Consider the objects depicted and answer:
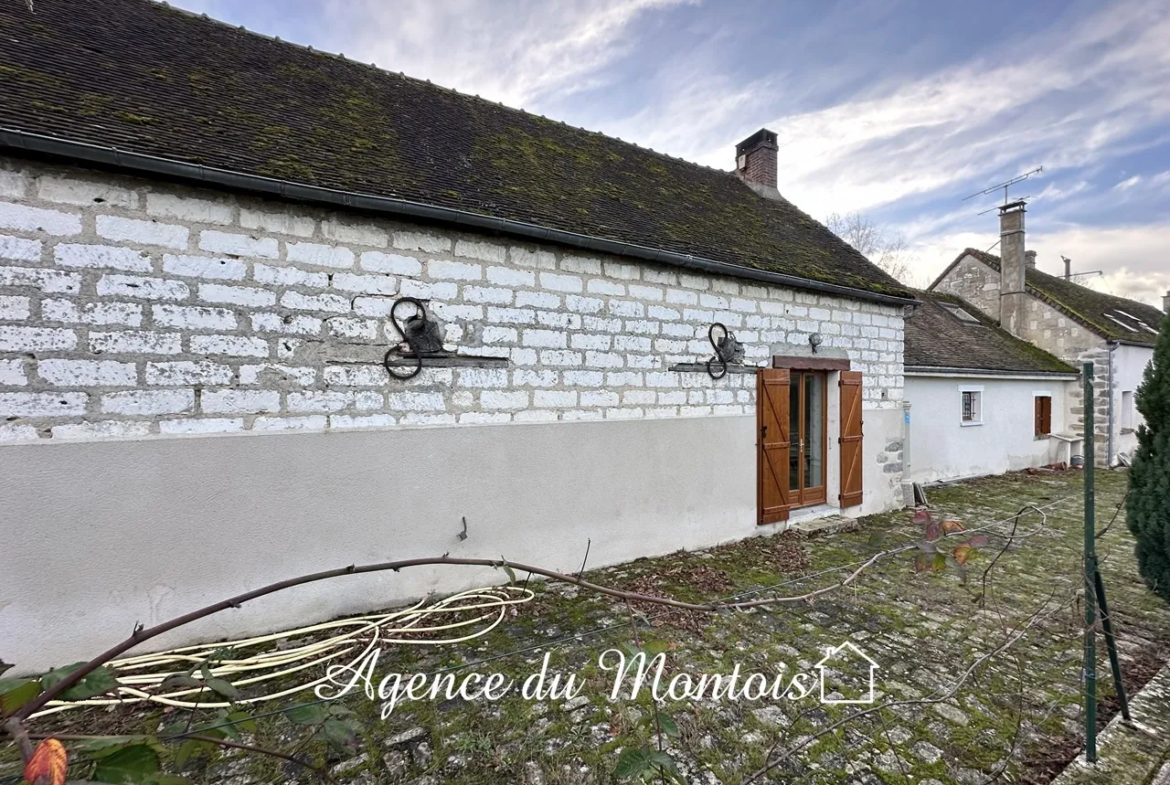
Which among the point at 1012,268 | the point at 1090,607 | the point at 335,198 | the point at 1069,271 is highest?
the point at 1069,271

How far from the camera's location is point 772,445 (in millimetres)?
6340

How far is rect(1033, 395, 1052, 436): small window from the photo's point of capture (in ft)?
41.2

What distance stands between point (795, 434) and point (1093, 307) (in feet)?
48.8

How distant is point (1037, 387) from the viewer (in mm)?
12375

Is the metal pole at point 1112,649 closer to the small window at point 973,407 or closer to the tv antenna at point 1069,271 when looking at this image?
the small window at point 973,407

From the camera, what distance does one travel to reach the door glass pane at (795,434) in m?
6.78

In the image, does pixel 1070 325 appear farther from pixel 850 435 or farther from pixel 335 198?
pixel 335 198

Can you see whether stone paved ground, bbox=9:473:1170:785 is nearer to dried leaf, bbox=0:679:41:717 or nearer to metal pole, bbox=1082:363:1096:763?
metal pole, bbox=1082:363:1096:763

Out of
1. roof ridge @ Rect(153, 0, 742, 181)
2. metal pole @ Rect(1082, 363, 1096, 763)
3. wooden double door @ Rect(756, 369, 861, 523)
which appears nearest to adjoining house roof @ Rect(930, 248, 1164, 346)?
wooden double door @ Rect(756, 369, 861, 523)

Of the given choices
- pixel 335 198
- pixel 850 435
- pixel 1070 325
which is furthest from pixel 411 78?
pixel 1070 325

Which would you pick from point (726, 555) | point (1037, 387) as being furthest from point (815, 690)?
point (1037, 387)

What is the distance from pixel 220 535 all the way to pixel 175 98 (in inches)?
142

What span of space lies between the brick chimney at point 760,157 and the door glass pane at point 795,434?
4521 mm

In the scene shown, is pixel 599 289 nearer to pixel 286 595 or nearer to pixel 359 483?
pixel 359 483
